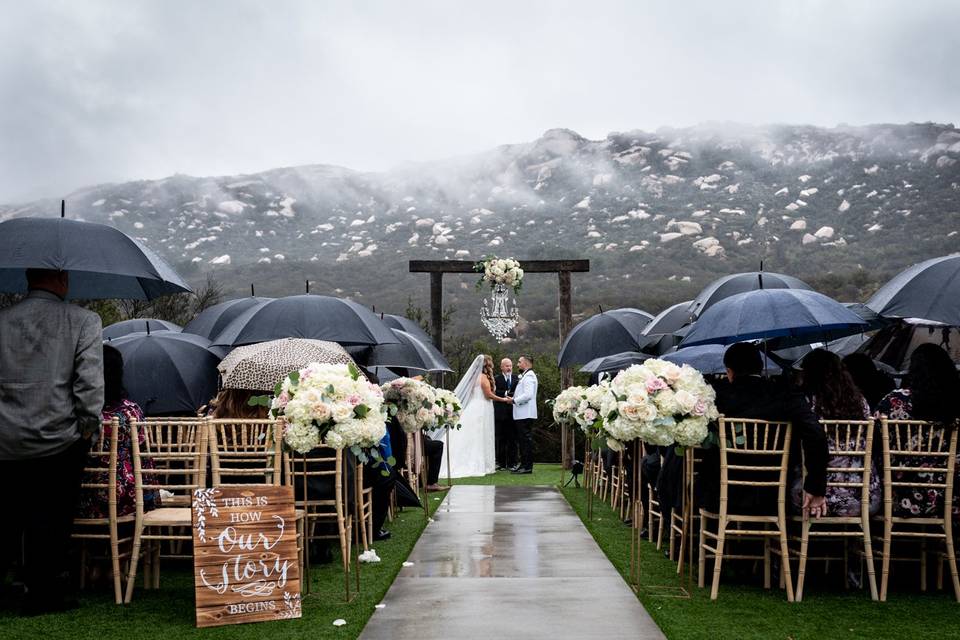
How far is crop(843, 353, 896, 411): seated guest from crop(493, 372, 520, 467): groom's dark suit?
9.92m

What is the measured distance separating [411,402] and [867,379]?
4.49 meters

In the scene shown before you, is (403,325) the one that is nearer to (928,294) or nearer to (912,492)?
(928,294)

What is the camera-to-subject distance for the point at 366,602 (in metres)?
5.65

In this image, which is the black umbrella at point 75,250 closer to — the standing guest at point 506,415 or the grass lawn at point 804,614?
the grass lawn at point 804,614

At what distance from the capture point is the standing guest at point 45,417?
5082 millimetres

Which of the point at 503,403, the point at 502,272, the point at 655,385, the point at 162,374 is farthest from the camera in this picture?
the point at 503,403

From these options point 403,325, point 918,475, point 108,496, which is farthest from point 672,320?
point 108,496

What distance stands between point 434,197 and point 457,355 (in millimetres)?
39842

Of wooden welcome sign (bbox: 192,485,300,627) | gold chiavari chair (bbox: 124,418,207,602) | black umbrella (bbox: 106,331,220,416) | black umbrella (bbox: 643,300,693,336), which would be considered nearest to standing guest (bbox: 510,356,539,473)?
black umbrella (bbox: 643,300,693,336)

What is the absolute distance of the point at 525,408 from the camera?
15.9 meters

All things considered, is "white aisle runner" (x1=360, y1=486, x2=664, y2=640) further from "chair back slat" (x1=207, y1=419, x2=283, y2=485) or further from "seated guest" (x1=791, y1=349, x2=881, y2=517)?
"seated guest" (x1=791, y1=349, x2=881, y2=517)

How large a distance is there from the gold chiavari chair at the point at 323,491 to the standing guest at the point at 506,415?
368 inches

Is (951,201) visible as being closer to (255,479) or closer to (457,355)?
(457,355)

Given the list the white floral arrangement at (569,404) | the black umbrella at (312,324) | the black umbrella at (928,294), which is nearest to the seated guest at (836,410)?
the black umbrella at (928,294)
